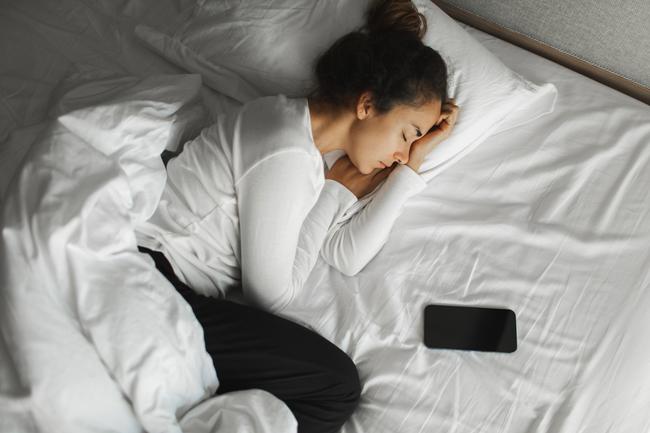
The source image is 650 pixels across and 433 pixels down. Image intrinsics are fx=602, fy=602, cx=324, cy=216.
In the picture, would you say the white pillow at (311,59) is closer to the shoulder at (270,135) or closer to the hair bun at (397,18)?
the hair bun at (397,18)

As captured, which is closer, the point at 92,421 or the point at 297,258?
the point at 92,421

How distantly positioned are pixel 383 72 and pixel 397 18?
0.97 ft

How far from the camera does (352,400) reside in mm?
1066

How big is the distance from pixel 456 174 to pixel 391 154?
277 millimetres

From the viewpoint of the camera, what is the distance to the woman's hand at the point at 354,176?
126 cm

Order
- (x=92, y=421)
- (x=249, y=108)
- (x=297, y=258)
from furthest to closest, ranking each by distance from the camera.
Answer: (x=297, y=258) < (x=249, y=108) < (x=92, y=421)

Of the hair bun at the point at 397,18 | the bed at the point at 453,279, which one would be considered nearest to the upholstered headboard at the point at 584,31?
the bed at the point at 453,279

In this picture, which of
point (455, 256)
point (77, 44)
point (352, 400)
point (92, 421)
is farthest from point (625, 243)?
point (77, 44)

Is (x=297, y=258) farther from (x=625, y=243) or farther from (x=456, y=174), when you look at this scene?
(x=625, y=243)

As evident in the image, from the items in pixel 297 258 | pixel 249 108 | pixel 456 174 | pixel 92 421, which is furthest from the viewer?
pixel 456 174

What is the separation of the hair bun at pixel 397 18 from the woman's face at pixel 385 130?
0.24 m

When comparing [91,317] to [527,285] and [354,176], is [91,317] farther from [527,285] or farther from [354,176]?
[527,285]

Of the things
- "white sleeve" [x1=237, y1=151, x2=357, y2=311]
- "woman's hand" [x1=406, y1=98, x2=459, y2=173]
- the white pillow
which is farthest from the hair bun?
"white sleeve" [x1=237, y1=151, x2=357, y2=311]

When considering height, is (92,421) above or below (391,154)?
below
